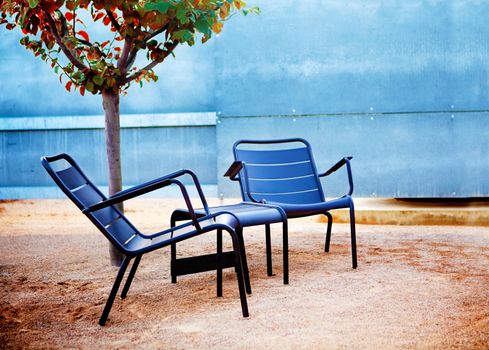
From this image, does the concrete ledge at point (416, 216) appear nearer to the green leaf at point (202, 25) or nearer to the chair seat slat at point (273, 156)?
the chair seat slat at point (273, 156)

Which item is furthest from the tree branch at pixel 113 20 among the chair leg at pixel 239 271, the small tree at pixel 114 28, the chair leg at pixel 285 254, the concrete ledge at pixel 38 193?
the concrete ledge at pixel 38 193

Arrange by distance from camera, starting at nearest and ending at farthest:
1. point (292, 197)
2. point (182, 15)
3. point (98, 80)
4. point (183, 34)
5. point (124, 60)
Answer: point (182, 15), point (183, 34), point (98, 80), point (124, 60), point (292, 197)

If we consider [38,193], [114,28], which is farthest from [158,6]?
[38,193]

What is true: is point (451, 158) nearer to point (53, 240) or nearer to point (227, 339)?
point (53, 240)

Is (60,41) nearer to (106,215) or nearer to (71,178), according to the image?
(71,178)

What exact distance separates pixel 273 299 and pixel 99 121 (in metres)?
4.98

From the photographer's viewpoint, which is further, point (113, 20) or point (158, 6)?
point (113, 20)

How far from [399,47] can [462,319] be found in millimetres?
4638

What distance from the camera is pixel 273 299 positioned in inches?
122

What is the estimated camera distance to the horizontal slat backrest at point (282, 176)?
168 inches

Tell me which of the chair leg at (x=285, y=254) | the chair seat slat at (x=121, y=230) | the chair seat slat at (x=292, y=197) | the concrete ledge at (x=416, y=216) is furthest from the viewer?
the concrete ledge at (x=416, y=216)

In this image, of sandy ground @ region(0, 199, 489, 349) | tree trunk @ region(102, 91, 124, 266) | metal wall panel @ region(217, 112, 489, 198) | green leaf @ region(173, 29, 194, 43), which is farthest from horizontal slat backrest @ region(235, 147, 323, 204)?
metal wall panel @ region(217, 112, 489, 198)

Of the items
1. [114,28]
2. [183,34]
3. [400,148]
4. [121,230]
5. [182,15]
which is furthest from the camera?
[400,148]

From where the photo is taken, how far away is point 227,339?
97.7 inches
